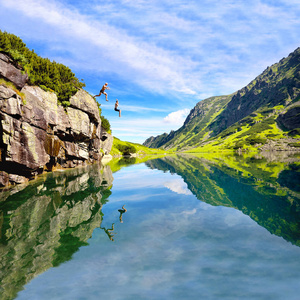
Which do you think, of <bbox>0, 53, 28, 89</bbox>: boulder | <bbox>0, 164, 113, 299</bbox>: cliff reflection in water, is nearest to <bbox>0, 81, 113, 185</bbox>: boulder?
<bbox>0, 53, 28, 89</bbox>: boulder

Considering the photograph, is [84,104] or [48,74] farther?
[84,104]

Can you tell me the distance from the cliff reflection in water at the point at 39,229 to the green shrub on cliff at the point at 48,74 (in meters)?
29.4

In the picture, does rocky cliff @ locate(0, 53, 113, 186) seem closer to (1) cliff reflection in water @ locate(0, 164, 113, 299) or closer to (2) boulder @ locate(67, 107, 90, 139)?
(2) boulder @ locate(67, 107, 90, 139)

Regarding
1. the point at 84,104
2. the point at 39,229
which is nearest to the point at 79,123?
the point at 84,104

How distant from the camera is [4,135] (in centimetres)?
2838

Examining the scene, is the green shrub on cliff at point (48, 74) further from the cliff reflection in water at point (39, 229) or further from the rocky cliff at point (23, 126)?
the cliff reflection in water at point (39, 229)

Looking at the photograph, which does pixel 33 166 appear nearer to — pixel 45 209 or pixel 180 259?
pixel 45 209

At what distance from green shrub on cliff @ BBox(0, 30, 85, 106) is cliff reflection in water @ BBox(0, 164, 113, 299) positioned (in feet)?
96.5

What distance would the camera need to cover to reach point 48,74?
5250 cm

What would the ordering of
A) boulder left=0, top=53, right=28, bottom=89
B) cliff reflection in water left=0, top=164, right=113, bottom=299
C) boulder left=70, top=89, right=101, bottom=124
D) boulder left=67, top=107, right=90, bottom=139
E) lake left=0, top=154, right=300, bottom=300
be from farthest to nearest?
boulder left=70, top=89, right=101, bottom=124 → boulder left=67, top=107, right=90, bottom=139 → boulder left=0, top=53, right=28, bottom=89 → cliff reflection in water left=0, top=164, right=113, bottom=299 → lake left=0, top=154, right=300, bottom=300

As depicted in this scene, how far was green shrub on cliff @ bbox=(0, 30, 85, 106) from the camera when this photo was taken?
41250mm

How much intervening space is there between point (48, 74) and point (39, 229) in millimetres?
51147

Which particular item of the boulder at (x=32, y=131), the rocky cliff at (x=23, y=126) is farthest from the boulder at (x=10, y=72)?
the boulder at (x=32, y=131)

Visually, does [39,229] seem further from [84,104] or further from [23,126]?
[84,104]
